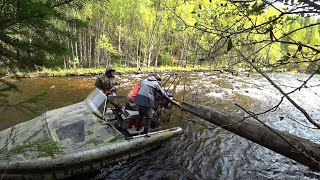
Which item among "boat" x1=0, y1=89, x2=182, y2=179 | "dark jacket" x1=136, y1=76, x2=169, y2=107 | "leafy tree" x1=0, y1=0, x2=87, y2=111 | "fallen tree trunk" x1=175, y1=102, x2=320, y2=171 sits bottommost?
"boat" x1=0, y1=89, x2=182, y2=179

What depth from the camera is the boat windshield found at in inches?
284

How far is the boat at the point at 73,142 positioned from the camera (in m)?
5.50

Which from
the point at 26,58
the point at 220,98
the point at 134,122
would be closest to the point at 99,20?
the point at 220,98

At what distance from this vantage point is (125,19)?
3434 cm

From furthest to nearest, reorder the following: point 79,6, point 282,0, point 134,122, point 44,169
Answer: point 134,122
point 44,169
point 79,6
point 282,0

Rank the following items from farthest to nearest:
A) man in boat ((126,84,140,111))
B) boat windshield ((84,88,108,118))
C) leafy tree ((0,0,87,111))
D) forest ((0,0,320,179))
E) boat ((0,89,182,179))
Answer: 1. man in boat ((126,84,140,111))
2. boat windshield ((84,88,108,118))
3. boat ((0,89,182,179))
4. forest ((0,0,320,179))
5. leafy tree ((0,0,87,111))

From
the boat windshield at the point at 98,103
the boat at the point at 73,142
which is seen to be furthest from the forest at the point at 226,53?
the boat windshield at the point at 98,103

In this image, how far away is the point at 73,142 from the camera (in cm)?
623

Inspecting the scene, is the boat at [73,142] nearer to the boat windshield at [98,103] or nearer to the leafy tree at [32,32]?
the boat windshield at [98,103]

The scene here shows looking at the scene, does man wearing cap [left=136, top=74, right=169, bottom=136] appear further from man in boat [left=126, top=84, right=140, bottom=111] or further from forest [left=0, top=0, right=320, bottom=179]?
forest [left=0, top=0, right=320, bottom=179]

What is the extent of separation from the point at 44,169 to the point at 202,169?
408 centimetres

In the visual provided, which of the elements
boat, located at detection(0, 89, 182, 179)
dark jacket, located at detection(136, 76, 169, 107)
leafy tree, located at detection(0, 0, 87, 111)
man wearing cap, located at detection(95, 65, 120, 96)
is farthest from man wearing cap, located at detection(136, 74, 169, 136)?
leafy tree, located at detection(0, 0, 87, 111)

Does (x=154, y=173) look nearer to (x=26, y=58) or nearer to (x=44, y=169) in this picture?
(x=44, y=169)

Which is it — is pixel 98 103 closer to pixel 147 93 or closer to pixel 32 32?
pixel 147 93
